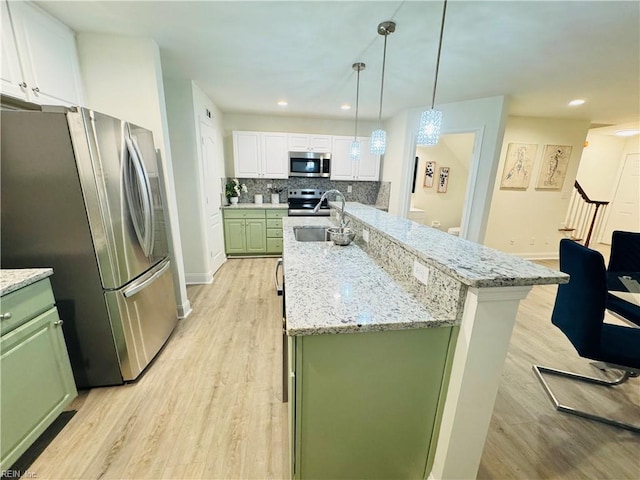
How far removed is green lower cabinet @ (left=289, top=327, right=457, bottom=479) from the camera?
3.19 feet

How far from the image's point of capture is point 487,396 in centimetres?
102

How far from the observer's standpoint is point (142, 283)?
5.83ft

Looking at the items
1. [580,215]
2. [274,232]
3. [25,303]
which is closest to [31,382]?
[25,303]

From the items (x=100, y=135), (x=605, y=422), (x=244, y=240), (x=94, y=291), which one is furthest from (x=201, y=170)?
(x=605, y=422)

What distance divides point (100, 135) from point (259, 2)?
1.25 m

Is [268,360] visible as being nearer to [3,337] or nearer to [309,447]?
[309,447]

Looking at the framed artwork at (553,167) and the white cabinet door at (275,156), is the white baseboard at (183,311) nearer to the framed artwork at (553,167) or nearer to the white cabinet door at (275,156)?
the white cabinet door at (275,156)

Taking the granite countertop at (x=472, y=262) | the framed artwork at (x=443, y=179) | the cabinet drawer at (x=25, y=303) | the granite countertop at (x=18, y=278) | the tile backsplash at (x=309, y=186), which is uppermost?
the framed artwork at (x=443, y=179)

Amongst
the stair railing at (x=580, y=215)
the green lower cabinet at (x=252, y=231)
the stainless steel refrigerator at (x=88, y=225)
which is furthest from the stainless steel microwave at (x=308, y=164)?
the stair railing at (x=580, y=215)

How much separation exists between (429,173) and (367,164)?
4.79 ft

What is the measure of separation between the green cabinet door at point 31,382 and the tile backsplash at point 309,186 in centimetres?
360

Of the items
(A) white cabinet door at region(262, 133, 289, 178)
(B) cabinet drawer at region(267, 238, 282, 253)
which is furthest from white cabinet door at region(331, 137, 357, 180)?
(B) cabinet drawer at region(267, 238, 282, 253)

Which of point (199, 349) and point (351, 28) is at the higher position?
point (351, 28)

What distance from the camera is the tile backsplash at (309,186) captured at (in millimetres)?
4703
